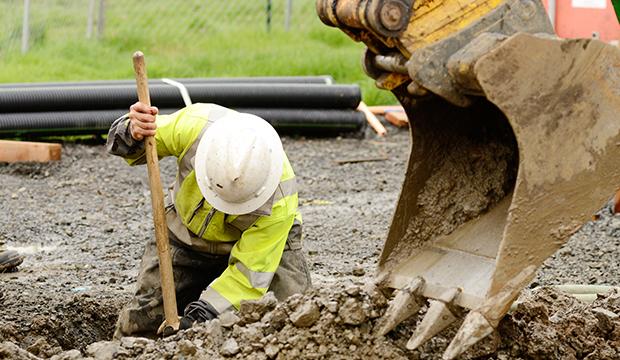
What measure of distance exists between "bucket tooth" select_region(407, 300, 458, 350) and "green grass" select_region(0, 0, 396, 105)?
8.61m

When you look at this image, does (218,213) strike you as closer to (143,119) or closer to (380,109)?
(143,119)

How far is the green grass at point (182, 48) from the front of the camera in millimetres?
12992

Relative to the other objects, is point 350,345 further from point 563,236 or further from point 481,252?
point 563,236

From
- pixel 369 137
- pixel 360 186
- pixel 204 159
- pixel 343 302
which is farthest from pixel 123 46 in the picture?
pixel 343 302

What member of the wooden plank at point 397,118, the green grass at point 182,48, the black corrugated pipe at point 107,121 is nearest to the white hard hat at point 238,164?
the black corrugated pipe at point 107,121

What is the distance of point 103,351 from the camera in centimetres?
424

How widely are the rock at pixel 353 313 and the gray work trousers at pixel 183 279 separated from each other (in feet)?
3.72

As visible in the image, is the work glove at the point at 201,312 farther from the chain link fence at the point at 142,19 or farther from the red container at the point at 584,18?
the chain link fence at the point at 142,19

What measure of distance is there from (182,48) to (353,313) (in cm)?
1100

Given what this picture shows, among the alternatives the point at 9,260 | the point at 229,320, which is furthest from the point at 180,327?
the point at 9,260

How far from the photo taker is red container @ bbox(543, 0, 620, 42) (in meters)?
10.2

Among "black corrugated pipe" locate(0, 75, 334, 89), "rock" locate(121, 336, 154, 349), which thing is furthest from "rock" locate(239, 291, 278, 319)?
"black corrugated pipe" locate(0, 75, 334, 89)

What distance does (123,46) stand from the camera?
47.0 feet

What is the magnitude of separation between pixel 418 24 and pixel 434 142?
2.46 feet
